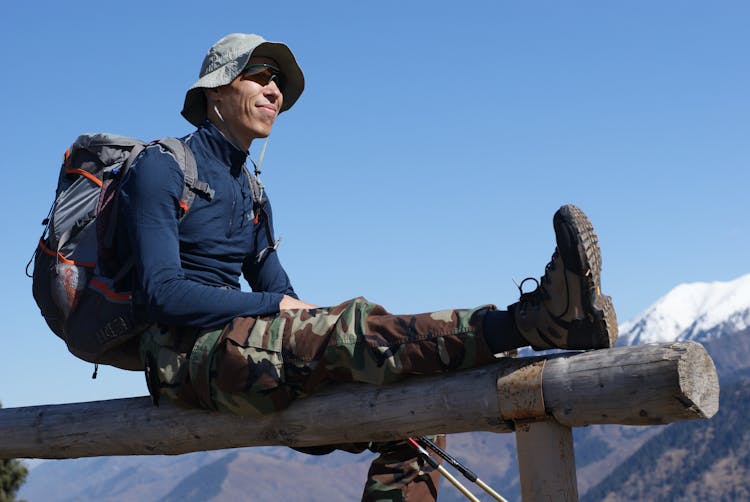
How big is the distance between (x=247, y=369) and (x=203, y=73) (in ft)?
7.66

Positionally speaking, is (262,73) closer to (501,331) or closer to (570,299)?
(501,331)

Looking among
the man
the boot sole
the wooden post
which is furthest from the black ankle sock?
the wooden post

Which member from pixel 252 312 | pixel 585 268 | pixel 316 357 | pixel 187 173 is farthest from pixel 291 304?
pixel 585 268

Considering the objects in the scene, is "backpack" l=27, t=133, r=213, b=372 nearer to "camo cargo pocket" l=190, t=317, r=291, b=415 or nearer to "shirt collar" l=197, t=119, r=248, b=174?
"shirt collar" l=197, t=119, r=248, b=174

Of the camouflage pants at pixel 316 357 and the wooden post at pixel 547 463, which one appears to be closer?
the wooden post at pixel 547 463

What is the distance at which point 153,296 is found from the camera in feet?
18.1

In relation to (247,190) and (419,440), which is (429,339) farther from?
(247,190)

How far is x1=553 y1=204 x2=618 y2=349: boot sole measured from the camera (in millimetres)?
4695

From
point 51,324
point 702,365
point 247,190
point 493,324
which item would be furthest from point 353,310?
point 51,324

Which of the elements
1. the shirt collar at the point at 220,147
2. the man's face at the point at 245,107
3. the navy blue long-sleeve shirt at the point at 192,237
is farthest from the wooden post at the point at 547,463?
the man's face at the point at 245,107

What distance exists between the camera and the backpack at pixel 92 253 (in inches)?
235

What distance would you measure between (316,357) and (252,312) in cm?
55

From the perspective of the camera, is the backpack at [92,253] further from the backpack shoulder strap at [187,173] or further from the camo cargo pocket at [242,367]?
the camo cargo pocket at [242,367]

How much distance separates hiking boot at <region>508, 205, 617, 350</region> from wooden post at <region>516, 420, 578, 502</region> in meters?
0.53
